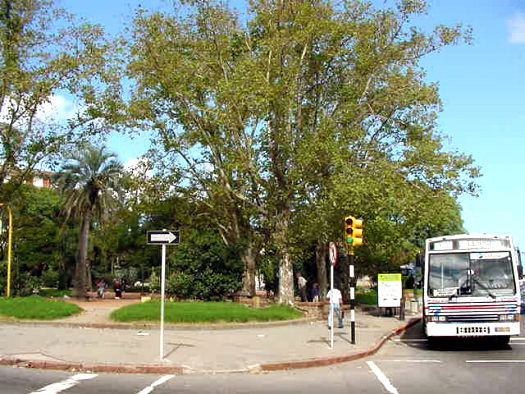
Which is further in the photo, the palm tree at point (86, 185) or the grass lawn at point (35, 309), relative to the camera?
the palm tree at point (86, 185)

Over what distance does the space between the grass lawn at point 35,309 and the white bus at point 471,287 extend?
1155cm

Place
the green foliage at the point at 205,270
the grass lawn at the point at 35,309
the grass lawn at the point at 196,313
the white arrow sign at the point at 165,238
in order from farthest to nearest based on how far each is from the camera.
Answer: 1. the green foliage at the point at 205,270
2. the grass lawn at the point at 35,309
3. the grass lawn at the point at 196,313
4. the white arrow sign at the point at 165,238

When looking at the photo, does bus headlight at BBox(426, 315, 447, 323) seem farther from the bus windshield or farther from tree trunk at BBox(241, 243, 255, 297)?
tree trunk at BBox(241, 243, 255, 297)

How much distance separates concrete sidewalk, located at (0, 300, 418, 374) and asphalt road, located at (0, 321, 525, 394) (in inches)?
19.2

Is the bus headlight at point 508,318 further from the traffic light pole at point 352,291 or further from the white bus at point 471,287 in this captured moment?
the traffic light pole at point 352,291

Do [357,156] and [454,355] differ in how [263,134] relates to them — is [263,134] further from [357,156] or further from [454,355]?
[454,355]

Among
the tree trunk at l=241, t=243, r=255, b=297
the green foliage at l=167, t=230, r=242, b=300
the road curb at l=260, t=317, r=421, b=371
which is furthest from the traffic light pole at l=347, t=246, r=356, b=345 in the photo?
the tree trunk at l=241, t=243, r=255, b=297

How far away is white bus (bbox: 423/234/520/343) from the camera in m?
15.5

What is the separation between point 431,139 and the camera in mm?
28594

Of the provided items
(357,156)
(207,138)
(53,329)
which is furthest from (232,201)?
(53,329)

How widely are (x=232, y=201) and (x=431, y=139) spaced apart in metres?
9.44

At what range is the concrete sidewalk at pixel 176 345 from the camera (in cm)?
1270

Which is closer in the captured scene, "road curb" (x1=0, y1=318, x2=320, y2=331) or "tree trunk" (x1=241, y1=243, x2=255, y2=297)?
"road curb" (x1=0, y1=318, x2=320, y2=331)

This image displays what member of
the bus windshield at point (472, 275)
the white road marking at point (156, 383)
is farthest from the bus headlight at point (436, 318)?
the white road marking at point (156, 383)
